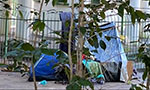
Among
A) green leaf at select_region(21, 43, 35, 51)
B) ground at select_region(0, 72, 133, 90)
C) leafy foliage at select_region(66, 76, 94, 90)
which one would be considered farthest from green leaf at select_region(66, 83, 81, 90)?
ground at select_region(0, 72, 133, 90)

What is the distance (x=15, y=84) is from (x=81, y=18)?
5.84 m

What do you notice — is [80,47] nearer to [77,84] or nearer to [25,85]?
[77,84]

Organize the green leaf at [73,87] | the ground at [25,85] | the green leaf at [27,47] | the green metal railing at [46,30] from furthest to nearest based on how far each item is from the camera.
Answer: the green metal railing at [46,30], the ground at [25,85], the green leaf at [27,47], the green leaf at [73,87]

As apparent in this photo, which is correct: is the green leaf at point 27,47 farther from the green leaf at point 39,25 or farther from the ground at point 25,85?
the ground at point 25,85

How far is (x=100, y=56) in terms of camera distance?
29.1 feet

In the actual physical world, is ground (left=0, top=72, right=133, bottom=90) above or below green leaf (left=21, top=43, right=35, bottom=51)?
below

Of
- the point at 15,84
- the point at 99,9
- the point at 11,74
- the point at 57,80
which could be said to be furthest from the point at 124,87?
the point at 99,9

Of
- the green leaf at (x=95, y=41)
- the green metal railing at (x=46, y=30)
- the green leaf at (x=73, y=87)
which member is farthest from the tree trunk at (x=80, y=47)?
the green metal railing at (x=46, y=30)

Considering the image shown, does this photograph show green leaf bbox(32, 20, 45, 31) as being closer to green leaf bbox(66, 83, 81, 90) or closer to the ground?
green leaf bbox(66, 83, 81, 90)

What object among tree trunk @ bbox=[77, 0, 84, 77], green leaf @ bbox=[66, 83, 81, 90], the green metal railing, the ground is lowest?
the ground

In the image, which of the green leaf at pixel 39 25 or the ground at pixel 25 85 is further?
the ground at pixel 25 85

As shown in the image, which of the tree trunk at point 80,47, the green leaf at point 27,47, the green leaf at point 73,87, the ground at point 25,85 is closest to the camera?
the green leaf at point 73,87

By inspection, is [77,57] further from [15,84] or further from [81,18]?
[15,84]

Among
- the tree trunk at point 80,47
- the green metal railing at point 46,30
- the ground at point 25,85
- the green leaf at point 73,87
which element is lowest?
the ground at point 25,85
